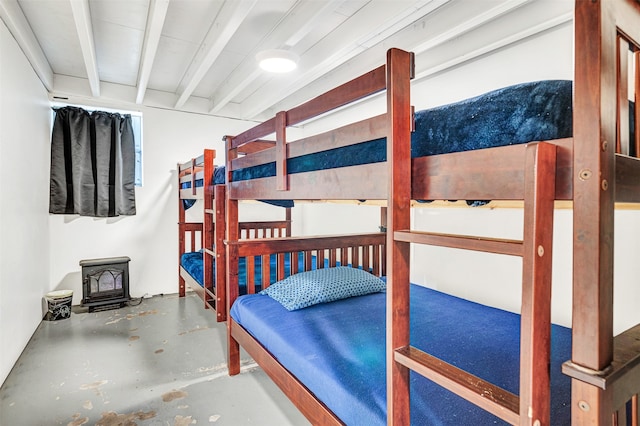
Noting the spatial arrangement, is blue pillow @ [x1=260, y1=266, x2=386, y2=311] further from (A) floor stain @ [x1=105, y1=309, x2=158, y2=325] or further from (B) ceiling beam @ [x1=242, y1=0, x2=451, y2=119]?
(A) floor stain @ [x1=105, y1=309, x2=158, y2=325]

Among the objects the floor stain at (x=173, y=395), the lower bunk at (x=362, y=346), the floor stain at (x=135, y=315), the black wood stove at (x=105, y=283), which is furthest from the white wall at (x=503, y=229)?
the black wood stove at (x=105, y=283)

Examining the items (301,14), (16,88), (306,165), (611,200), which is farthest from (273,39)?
(611,200)

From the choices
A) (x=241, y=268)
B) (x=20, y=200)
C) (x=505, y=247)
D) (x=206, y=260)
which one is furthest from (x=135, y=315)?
(x=505, y=247)

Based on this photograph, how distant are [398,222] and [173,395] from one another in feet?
6.21

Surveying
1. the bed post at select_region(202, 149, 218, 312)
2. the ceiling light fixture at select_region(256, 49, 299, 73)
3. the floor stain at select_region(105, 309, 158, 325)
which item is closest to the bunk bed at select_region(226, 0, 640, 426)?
the ceiling light fixture at select_region(256, 49, 299, 73)

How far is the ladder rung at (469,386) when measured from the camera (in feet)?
2.24

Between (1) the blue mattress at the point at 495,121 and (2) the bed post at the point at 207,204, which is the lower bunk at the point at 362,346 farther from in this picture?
(2) the bed post at the point at 207,204

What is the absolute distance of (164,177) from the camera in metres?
4.23

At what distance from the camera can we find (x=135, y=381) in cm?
221

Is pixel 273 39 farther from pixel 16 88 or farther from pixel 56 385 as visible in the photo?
pixel 56 385

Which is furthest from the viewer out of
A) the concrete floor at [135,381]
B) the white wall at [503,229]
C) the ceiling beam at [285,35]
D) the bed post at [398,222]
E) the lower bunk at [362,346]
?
the ceiling beam at [285,35]

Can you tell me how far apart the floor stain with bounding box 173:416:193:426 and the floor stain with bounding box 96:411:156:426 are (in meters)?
0.15

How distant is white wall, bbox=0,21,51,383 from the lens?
2230 mm

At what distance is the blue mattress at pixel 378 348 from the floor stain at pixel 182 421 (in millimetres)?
542
